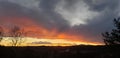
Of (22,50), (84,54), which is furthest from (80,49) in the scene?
(22,50)

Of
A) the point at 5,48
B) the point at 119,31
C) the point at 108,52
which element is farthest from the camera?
the point at 119,31

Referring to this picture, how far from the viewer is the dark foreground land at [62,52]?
10.2 metres

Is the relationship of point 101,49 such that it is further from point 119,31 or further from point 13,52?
point 119,31

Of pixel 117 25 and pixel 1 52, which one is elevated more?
pixel 117 25

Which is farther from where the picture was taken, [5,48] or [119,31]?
[119,31]

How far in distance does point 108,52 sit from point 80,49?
99cm

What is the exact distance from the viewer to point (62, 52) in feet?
34.7

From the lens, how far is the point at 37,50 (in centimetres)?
1077

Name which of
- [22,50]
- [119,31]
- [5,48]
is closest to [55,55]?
[22,50]

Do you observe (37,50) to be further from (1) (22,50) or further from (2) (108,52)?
(2) (108,52)

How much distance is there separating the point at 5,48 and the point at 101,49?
3.52 m

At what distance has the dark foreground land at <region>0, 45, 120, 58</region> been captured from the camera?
10.2 meters

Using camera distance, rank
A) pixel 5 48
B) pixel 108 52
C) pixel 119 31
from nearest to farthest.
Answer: pixel 108 52 < pixel 5 48 < pixel 119 31

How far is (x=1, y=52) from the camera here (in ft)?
35.6
